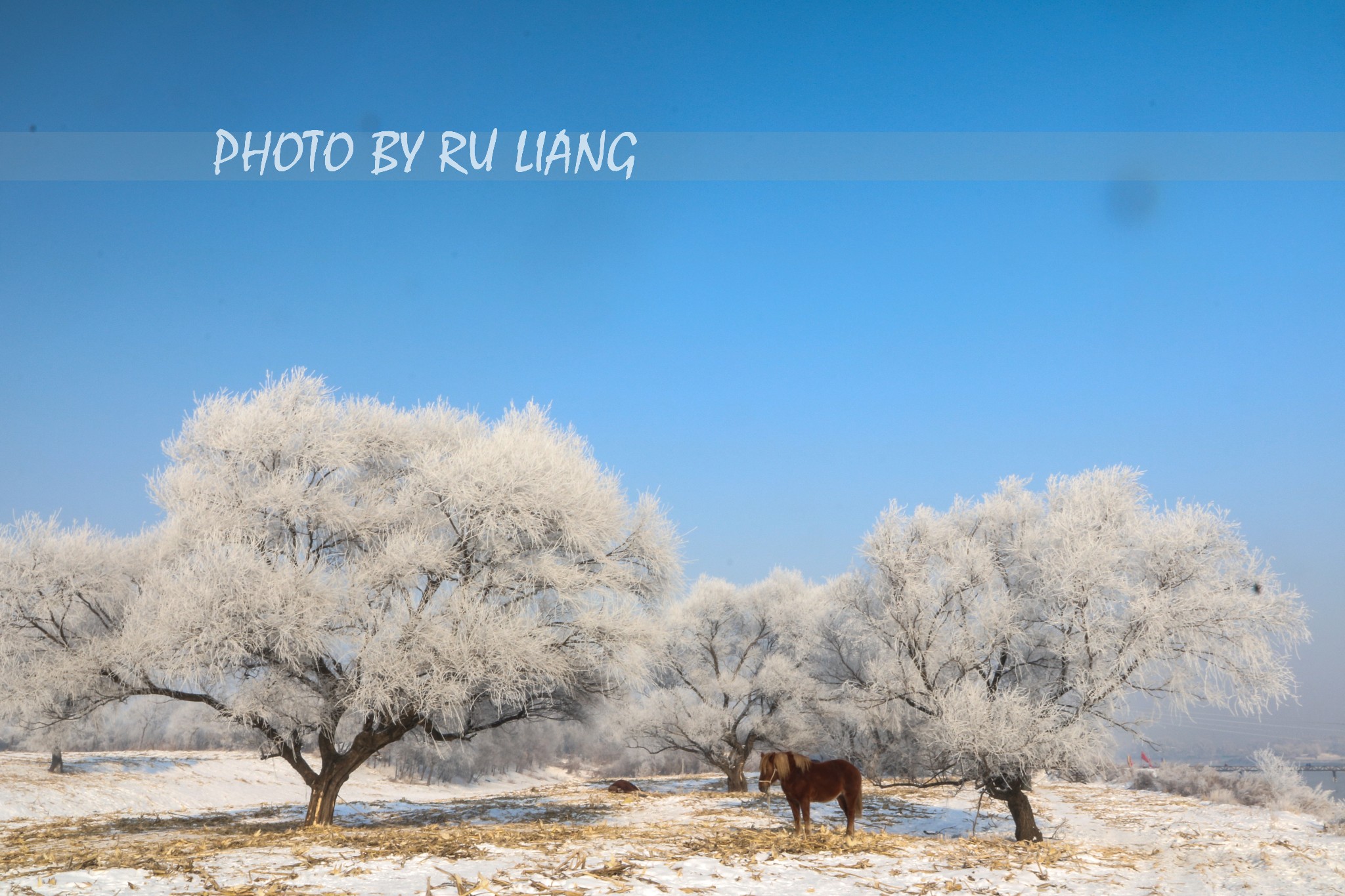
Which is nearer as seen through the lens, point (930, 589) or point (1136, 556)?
point (1136, 556)

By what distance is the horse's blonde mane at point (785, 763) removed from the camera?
11.2 metres

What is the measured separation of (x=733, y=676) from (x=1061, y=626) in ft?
58.7

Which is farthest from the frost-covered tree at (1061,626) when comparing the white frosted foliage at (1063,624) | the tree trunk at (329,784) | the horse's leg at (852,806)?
the tree trunk at (329,784)

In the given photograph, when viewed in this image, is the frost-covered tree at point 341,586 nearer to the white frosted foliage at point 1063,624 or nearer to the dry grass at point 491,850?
the dry grass at point 491,850

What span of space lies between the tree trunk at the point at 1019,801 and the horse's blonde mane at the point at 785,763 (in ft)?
15.7

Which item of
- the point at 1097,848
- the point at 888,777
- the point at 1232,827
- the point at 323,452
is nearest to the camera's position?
the point at 1097,848

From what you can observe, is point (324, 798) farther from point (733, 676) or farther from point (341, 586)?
point (733, 676)

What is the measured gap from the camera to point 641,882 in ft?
26.6

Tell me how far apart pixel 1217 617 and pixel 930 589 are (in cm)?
485

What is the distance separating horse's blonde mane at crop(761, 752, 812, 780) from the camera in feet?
36.9

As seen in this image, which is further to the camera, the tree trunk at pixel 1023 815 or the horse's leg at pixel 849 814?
the tree trunk at pixel 1023 815

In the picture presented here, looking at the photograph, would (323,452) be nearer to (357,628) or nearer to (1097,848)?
(357,628)

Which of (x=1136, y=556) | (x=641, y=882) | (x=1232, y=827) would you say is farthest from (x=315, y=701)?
(x=1232, y=827)

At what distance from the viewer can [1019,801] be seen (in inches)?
562
